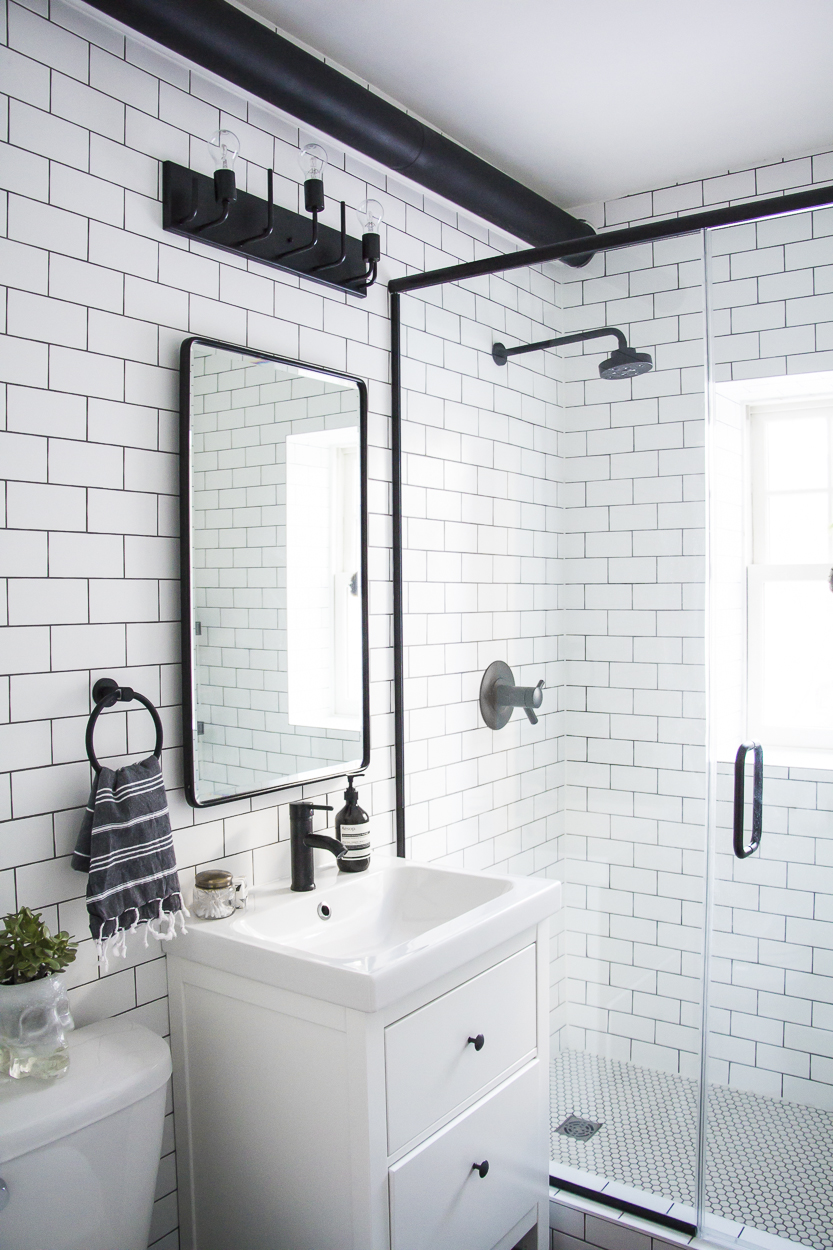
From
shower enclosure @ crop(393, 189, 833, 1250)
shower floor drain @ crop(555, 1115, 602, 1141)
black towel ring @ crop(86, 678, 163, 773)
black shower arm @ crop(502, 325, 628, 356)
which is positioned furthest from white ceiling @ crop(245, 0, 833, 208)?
shower floor drain @ crop(555, 1115, 602, 1141)

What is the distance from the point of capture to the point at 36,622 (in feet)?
5.24

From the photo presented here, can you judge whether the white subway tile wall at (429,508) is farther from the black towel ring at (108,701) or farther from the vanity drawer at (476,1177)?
the vanity drawer at (476,1177)

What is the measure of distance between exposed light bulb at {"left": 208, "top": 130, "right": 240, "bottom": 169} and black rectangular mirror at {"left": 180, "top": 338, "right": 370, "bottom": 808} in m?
0.35

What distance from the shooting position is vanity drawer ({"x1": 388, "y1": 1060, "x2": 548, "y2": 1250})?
161cm

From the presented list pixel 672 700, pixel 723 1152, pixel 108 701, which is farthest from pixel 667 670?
pixel 108 701

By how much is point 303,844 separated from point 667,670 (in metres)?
0.93

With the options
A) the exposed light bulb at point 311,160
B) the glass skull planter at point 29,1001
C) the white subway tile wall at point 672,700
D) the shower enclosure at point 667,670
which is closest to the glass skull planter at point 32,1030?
the glass skull planter at point 29,1001

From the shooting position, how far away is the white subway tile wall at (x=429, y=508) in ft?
5.27

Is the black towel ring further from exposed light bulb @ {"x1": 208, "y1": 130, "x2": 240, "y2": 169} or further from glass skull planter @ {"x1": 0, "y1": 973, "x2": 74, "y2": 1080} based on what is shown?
exposed light bulb @ {"x1": 208, "y1": 130, "x2": 240, "y2": 169}

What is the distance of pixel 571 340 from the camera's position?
2.21 metres

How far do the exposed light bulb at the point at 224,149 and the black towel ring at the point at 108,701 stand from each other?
3.44ft

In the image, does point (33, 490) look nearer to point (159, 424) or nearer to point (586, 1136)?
point (159, 424)

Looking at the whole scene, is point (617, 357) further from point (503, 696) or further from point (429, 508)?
point (503, 696)

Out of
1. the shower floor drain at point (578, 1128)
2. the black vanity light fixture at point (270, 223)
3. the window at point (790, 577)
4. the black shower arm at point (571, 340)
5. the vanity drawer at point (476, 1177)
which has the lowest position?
the shower floor drain at point (578, 1128)
